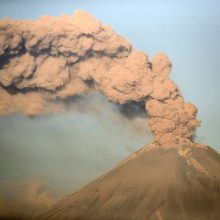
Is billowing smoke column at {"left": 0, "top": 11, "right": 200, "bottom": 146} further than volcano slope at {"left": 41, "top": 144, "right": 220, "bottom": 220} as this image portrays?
Yes

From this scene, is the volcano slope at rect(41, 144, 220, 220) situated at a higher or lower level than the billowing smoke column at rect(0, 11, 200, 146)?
lower

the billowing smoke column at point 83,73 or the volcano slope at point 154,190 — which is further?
the billowing smoke column at point 83,73

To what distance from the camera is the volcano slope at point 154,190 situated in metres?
19.5

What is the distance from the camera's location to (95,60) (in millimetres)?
21844

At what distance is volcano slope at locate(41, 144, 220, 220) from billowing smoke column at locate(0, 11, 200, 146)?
1209 millimetres

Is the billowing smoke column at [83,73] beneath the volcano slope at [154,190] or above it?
above

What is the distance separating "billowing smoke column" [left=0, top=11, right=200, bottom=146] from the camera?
66.4ft

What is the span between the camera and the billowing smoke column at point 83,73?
66.4ft

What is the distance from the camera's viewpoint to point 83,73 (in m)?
21.7

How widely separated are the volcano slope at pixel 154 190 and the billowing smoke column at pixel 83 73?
3.97ft

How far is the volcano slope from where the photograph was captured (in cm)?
1950

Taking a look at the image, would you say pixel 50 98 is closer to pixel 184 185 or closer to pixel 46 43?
pixel 46 43

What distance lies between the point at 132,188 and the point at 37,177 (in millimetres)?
6419

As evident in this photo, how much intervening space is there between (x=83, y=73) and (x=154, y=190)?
25.3ft
